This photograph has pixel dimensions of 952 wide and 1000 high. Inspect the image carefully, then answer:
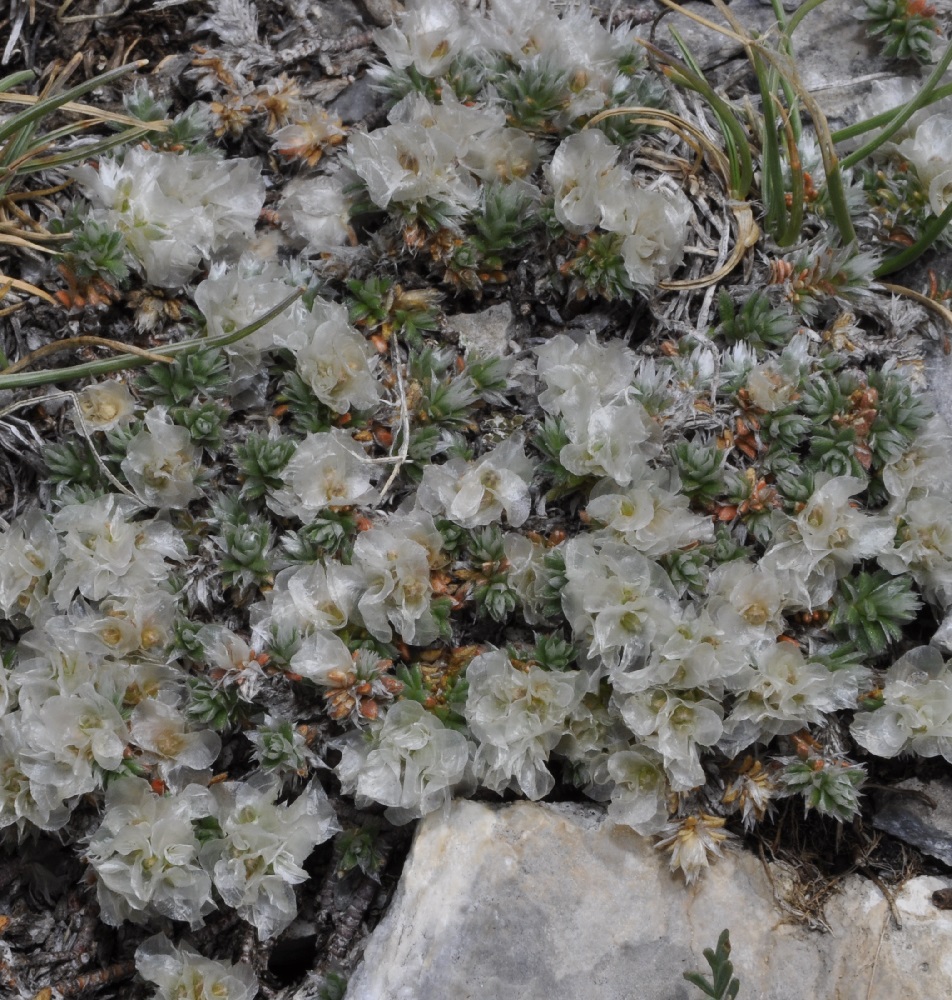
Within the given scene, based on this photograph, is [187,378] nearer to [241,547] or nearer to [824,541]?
[241,547]

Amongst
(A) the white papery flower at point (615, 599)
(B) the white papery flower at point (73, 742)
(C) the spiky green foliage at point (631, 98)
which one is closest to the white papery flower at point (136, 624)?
(B) the white papery flower at point (73, 742)

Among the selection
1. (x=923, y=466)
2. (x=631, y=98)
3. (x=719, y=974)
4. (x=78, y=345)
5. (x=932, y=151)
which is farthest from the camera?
(x=631, y=98)

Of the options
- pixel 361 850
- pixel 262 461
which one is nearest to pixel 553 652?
pixel 361 850

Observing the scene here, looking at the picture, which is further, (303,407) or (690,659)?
(303,407)

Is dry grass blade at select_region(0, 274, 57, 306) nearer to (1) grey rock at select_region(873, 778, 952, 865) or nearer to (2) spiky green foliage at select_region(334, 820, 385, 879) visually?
(2) spiky green foliage at select_region(334, 820, 385, 879)

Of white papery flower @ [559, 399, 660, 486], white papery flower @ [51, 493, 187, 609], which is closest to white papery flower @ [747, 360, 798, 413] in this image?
white papery flower @ [559, 399, 660, 486]

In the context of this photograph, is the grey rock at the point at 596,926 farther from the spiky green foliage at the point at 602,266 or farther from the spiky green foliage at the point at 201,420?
the spiky green foliage at the point at 602,266
